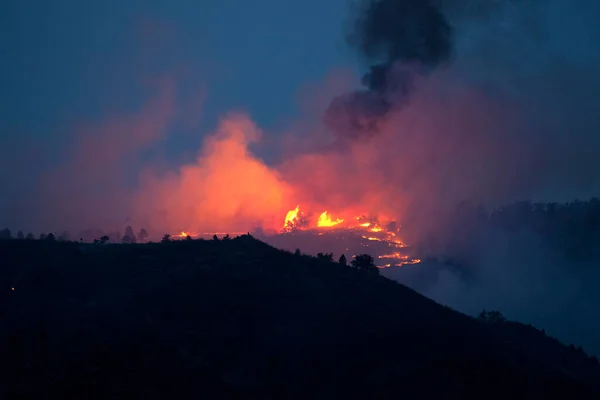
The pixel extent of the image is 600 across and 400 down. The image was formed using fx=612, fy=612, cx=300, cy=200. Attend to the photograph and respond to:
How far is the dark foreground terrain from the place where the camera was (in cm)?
5141

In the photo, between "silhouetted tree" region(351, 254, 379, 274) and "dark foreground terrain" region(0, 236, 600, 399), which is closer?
"dark foreground terrain" region(0, 236, 600, 399)

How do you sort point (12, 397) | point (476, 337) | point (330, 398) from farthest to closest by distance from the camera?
point (476, 337) < point (330, 398) < point (12, 397)

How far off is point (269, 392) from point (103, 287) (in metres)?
27.0

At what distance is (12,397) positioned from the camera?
153 feet

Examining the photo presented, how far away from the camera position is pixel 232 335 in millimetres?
60188

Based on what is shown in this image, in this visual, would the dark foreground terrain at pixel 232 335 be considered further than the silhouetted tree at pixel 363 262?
No

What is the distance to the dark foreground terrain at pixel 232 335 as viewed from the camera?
51.4 m

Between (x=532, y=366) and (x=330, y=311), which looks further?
(x=330, y=311)

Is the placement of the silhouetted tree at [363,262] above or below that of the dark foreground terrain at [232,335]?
above

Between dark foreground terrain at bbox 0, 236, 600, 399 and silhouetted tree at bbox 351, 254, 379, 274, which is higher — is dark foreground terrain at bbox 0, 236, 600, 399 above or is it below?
below

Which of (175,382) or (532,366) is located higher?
(532,366)

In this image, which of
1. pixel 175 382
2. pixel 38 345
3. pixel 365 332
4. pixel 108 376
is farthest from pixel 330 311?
pixel 38 345

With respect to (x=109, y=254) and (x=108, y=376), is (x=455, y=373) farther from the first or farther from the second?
(x=109, y=254)

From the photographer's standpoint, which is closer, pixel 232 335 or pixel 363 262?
pixel 232 335
